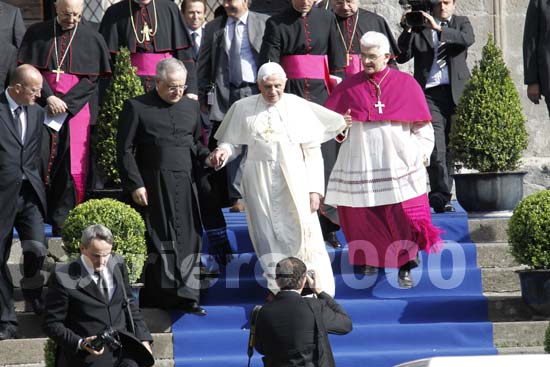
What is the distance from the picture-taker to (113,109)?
41.0ft

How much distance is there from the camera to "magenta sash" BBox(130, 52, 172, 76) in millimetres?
13297

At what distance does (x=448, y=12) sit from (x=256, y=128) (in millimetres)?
2832

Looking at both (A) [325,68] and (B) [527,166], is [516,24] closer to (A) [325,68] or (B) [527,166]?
(B) [527,166]

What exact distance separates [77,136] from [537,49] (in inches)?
149

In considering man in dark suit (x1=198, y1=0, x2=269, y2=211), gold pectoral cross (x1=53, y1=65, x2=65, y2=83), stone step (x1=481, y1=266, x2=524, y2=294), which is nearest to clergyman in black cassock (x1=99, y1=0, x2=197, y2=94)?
man in dark suit (x1=198, y1=0, x2=269, y2=211)

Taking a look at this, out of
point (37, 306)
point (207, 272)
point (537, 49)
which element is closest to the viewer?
point (37, 306)

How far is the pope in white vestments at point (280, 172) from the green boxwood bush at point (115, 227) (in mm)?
804

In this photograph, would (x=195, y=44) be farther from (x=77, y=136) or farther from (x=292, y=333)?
(x=292, y=333)

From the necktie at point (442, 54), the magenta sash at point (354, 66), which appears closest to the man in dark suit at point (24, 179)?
the magenta sash at point (354, 66)

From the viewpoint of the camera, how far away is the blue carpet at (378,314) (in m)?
Result: 11.1

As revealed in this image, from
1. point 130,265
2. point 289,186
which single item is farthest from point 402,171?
point 130,265

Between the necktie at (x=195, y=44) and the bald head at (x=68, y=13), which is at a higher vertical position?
the bald head at (x=68, y=13)

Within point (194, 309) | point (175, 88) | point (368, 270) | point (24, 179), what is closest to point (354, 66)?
point (368, 270)

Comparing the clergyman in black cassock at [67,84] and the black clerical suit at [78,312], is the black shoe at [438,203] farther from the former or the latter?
the black clerical suit at [78,312]
